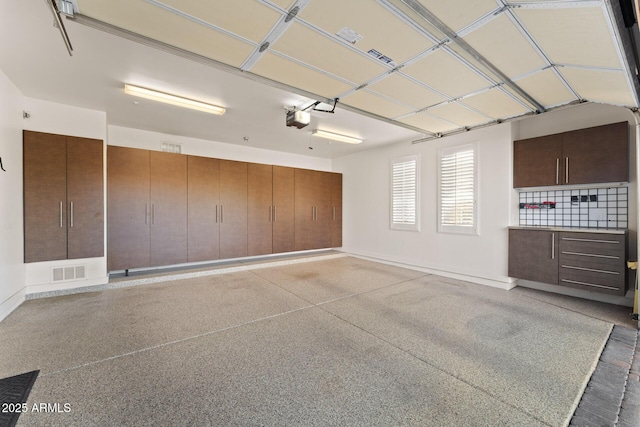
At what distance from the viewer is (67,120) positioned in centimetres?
388

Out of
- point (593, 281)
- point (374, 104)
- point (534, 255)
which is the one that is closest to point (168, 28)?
point (374, 104)

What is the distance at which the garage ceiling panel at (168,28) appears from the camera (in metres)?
1.68

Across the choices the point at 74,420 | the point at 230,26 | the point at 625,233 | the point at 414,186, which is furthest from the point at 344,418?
the point at 414,186

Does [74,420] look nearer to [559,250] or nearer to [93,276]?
[93,276]

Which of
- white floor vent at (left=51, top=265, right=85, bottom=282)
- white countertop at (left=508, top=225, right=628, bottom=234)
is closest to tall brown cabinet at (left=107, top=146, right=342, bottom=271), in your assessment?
white floor vent at (left=51, top=265, right=85, bottom=282)

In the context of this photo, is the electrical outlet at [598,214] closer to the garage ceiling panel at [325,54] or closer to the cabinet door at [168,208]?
the garage ceiling panel at [325,54]

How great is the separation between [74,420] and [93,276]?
3285 millimetres

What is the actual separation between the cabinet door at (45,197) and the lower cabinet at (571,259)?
7.00 meters

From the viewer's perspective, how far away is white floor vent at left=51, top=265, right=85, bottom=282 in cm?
381

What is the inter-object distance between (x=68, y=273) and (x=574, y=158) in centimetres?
766

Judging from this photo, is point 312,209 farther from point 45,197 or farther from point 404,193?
point 45,197

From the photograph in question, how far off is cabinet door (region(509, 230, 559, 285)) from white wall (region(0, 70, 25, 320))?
6942 millimetres

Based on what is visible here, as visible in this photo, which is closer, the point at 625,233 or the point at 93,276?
the point at 625,233

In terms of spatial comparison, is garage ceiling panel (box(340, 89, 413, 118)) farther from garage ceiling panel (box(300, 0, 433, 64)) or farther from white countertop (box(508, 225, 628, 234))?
white countertop (box(508, 225, 628, 234))
